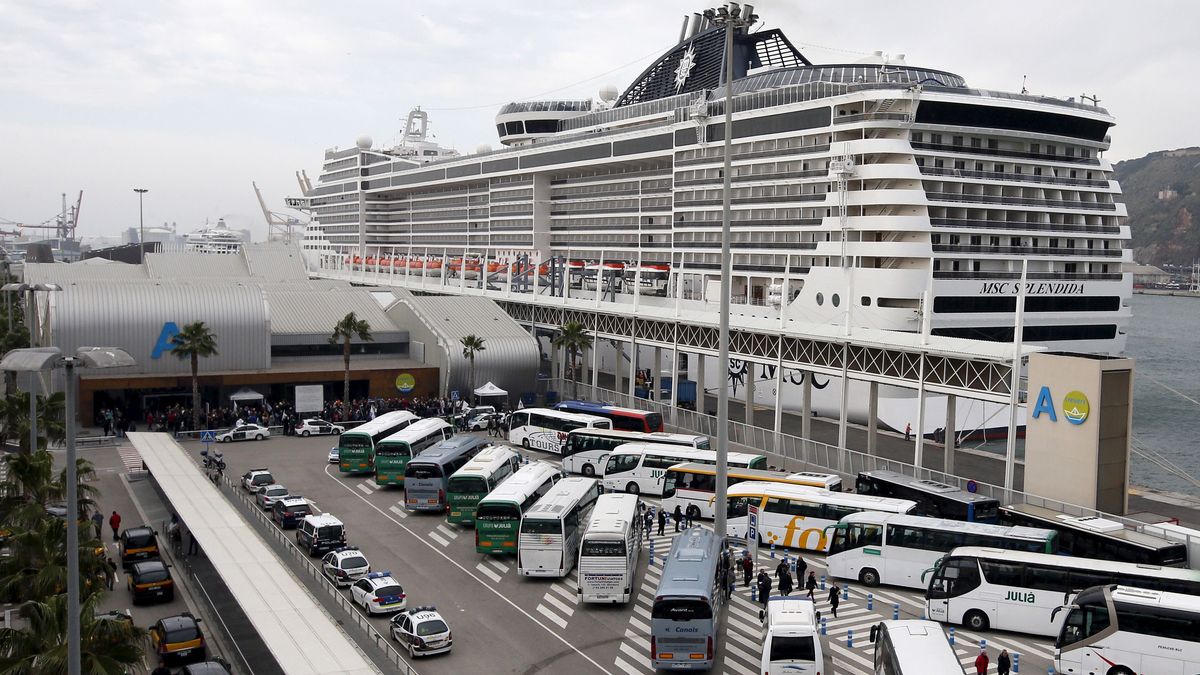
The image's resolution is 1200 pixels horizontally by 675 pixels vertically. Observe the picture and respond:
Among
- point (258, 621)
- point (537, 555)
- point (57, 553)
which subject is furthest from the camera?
point (537, 555)

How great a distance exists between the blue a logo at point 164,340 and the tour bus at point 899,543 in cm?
3445

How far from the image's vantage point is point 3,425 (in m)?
28.7

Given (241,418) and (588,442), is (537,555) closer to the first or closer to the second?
(588,442)

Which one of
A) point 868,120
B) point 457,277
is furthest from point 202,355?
point 457,277

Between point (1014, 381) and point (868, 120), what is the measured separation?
18.5m

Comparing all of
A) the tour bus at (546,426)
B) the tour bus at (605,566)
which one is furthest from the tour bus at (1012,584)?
the tour bus at (546,426)

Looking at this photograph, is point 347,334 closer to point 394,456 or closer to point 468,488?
point 394,456

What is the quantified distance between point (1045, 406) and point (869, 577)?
725cm

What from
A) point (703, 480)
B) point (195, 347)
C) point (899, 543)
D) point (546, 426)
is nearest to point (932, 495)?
point (899, 543)

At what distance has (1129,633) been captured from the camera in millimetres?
17875

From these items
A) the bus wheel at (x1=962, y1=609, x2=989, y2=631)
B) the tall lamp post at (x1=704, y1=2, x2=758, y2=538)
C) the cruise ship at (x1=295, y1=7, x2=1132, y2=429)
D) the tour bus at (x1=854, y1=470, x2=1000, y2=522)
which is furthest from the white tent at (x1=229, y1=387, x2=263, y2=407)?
the bus wheel at (x1=962, y1=609, x2=989, y2=631)

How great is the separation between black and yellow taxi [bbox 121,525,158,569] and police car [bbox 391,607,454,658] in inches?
335

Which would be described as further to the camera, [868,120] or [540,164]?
[540,164]

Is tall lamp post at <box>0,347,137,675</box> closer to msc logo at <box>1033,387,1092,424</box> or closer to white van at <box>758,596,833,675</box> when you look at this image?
white van at <box>758,596,833,675</box>
